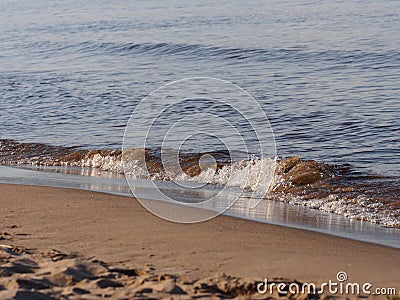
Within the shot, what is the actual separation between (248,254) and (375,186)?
2943mm

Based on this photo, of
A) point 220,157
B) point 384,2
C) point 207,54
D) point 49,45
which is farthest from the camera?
point 384,2

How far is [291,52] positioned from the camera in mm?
16500

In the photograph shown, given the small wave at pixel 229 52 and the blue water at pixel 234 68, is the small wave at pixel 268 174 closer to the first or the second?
the blue water at pixel 234 68

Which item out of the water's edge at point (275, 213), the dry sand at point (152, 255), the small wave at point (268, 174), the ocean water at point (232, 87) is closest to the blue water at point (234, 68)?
the ocean water at point (232, 87)

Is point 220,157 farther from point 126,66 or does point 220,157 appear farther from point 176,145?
point 126,66

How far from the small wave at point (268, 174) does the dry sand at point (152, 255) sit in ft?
4.40

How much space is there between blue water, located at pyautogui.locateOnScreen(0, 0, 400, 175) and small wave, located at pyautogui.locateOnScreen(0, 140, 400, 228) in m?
0.41

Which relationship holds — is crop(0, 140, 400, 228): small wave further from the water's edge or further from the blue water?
the blue water

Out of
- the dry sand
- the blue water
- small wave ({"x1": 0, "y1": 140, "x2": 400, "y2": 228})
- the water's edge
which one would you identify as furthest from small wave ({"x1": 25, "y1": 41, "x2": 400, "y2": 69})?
the dry sand

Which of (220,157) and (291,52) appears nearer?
(220,157)

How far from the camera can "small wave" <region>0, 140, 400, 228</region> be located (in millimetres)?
6617

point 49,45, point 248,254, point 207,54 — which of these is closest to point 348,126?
point 248,254

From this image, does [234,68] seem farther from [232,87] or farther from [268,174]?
[268,174]

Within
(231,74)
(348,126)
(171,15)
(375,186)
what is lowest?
(375,186)
